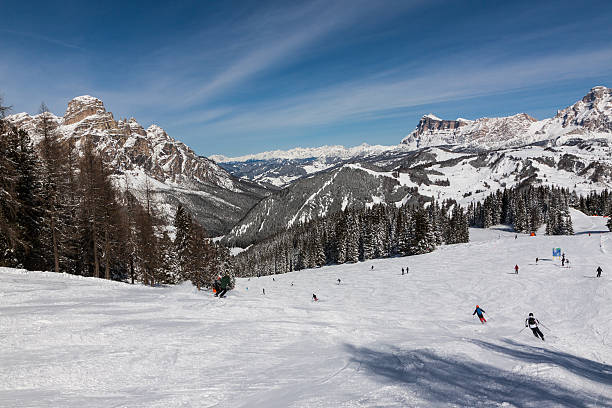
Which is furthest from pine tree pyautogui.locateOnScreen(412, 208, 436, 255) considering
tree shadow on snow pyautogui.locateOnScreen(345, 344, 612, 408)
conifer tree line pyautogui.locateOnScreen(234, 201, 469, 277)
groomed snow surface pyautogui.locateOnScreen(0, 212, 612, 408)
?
tree shadow on snow pyautogui.locateOnScreen(345, 344, 612, 408)

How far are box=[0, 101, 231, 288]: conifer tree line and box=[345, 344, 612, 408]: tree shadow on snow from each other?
21496 millimetres

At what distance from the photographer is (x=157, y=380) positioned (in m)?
9.15

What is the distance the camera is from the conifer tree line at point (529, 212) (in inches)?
3708

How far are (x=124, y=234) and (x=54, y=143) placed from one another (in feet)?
30.2

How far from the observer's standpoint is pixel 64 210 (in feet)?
88.0

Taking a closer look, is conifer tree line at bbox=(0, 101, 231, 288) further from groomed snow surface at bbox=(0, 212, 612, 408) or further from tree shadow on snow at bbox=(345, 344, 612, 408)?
tree shadow on snow at bbox=(345, 344, 612, 408)

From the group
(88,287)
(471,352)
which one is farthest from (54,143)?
(471,352)

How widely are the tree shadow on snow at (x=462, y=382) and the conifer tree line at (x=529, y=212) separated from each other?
334ft

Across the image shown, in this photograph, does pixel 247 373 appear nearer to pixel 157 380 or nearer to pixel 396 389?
pixel 157 380

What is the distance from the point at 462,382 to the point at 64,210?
2999 cm

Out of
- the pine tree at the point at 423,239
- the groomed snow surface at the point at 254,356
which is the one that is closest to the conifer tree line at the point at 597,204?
the pine tree at the point at 423,239

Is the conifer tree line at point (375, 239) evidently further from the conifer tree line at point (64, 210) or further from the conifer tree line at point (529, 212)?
the conifer tree line at point (64, 210)

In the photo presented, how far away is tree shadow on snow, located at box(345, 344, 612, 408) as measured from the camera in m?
8.15

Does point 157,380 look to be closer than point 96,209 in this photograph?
Yes
